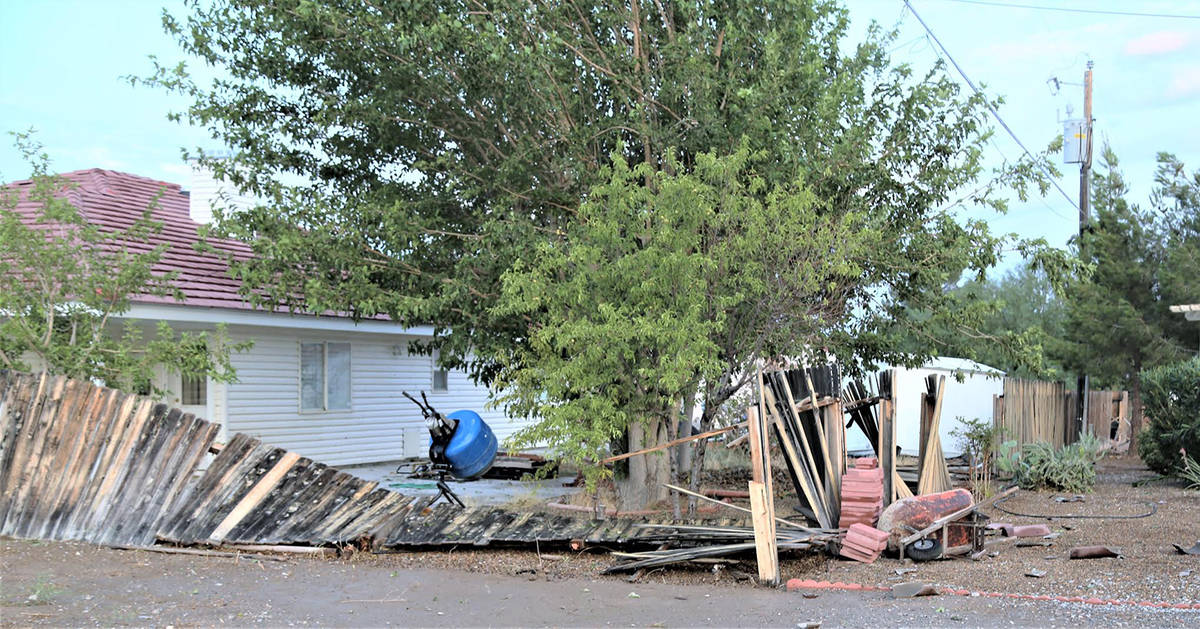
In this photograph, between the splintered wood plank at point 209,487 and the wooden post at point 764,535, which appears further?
the splintered wood plank at point 209,487

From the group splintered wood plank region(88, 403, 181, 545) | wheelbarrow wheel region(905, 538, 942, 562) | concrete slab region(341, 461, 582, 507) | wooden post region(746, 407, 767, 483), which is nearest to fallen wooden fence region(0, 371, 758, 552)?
splintered wood plank region(88, 403, 181, 545)

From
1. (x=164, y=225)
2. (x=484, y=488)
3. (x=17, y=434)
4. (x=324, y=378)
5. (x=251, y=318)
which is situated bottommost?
(x=484, y=488)

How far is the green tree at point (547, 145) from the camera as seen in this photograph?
37.5 feet

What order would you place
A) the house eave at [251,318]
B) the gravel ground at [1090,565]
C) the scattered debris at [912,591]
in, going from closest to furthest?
the scattered debris at [912,591] → the gravel ground at [1090,565] → the house eave at [251,318]

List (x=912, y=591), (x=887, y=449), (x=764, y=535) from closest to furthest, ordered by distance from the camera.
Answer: (x=912, y=591)
(x=764, y=535)
(x=887, y=449)

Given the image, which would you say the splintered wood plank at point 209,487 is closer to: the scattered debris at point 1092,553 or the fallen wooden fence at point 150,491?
the fallen wooden fence at point 150,491

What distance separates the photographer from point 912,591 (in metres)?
7.54

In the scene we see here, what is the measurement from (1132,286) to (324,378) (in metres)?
17.2

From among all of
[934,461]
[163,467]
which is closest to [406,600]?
[163,467]

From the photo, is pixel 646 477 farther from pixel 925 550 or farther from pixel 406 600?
pixel 406 600

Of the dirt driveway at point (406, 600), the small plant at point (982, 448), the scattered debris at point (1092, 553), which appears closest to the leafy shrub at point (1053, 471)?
the small plant at point (982, 448)

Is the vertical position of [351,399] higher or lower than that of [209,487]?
higher

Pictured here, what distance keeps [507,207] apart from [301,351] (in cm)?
575

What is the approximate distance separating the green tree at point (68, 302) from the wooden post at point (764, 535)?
21.6 ft
